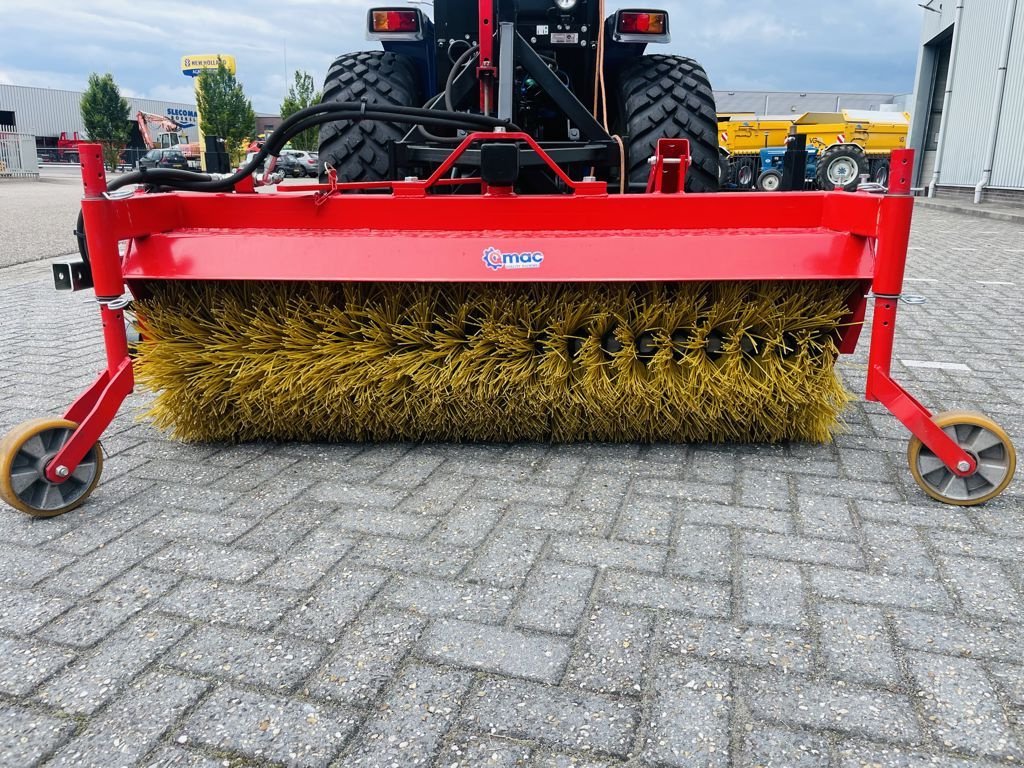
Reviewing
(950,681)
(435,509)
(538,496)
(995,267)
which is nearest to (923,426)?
(950,681)

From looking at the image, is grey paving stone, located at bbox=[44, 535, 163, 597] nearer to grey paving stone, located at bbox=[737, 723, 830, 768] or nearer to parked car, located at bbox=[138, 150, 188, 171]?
parked car, located at bbox=[138, 150, 188, 171]

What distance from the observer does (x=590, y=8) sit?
12.1ft

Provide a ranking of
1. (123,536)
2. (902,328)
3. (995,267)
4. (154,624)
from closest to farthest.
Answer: (154,624) → (123,536) → (902,328) → (995,267)

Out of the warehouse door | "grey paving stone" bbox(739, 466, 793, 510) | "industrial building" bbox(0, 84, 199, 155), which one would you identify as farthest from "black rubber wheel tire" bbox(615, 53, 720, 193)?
"industrial building" bbox(0, 84, 199, 155)

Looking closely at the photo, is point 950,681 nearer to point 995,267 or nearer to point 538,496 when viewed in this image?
→ point 538,496

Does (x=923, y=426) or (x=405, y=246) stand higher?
(x=405, y=246)

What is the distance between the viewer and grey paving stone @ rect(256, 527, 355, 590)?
2004 mm

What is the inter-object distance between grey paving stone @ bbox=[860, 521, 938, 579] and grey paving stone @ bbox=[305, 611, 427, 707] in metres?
1.21

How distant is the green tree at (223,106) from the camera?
121 feet

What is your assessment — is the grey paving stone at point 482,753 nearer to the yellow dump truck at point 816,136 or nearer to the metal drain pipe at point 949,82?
the yellow dump truck at point 816,136

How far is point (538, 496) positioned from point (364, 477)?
584 millimetres

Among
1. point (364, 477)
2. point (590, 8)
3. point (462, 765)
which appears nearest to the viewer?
point (462, 765)

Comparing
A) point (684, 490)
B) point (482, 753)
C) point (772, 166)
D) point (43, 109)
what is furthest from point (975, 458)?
point (43, 109)

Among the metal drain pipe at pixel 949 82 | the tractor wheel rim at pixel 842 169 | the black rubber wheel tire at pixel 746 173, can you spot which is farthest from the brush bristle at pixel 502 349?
the metal drain pipe at pixel 949 82
